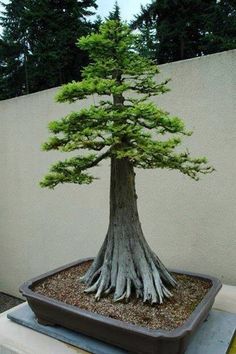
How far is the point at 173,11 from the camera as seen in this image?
5988 mm

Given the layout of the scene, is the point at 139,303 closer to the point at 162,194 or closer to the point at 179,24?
the point at 162,194

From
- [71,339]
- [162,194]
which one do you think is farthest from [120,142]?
[162,194]

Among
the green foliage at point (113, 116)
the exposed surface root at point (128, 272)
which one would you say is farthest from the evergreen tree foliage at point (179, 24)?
the exposed surface root at point (128, 272)

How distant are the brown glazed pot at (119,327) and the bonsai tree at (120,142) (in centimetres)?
11

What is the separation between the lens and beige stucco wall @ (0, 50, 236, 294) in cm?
143

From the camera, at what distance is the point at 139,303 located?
3.24 ft

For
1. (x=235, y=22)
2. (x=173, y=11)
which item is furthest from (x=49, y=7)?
(x=235, y=22)

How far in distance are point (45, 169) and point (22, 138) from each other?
1.02 ft

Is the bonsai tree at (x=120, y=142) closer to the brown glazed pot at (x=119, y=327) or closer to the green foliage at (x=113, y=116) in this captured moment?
the green foliage at (x=113, y=116)

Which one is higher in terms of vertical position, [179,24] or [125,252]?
[179,24]

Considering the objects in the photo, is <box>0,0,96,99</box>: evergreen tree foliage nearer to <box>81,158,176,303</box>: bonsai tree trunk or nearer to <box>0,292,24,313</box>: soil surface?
<box>0,292,24,313</box>: soil surface

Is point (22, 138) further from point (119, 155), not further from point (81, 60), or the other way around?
point (81, 60)

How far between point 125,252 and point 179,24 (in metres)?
5.72

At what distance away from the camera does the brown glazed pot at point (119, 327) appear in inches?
31.7
